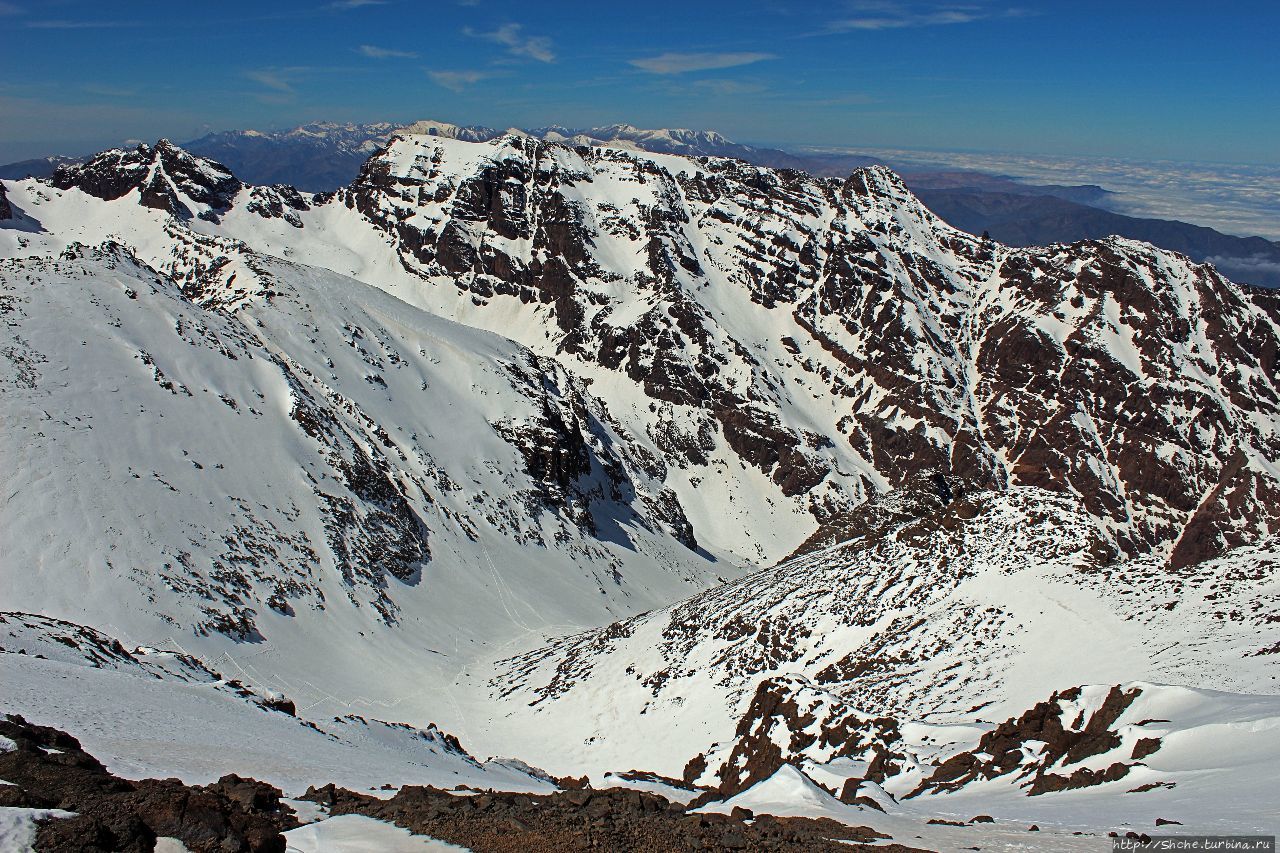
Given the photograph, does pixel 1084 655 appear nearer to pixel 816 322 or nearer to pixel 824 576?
pixel 824 576

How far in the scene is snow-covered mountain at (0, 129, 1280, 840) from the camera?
32.7m

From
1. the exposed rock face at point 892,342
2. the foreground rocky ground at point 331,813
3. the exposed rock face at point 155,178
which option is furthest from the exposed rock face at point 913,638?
the exposed rock face at point 155,178

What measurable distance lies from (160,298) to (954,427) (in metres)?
141

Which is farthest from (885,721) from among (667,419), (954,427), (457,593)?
(954,427)

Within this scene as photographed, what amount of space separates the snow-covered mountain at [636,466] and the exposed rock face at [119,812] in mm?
11865

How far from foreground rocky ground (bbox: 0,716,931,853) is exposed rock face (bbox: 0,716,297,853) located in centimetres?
1

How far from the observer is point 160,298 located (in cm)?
7106

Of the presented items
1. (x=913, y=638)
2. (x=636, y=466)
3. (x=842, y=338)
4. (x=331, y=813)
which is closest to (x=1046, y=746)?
(x=913, y=638)

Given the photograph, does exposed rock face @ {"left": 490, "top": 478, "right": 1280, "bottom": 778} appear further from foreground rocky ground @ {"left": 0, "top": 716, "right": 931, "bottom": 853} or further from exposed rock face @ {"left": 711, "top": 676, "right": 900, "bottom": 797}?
foreground rocky ground @ {"left": 0, "top": 716, "right": 931, "bottom": 853}

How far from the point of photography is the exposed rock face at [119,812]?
31.1ft

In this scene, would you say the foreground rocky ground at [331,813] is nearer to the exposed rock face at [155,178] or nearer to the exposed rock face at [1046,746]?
the exposed rock face at [1046,746]

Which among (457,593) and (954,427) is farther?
(954,427)

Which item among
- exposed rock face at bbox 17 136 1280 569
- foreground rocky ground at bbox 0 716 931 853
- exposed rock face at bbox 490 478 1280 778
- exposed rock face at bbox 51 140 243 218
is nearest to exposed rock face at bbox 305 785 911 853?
foreground rocky ground at bbox 0 716 931 853

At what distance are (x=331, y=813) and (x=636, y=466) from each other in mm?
112861
